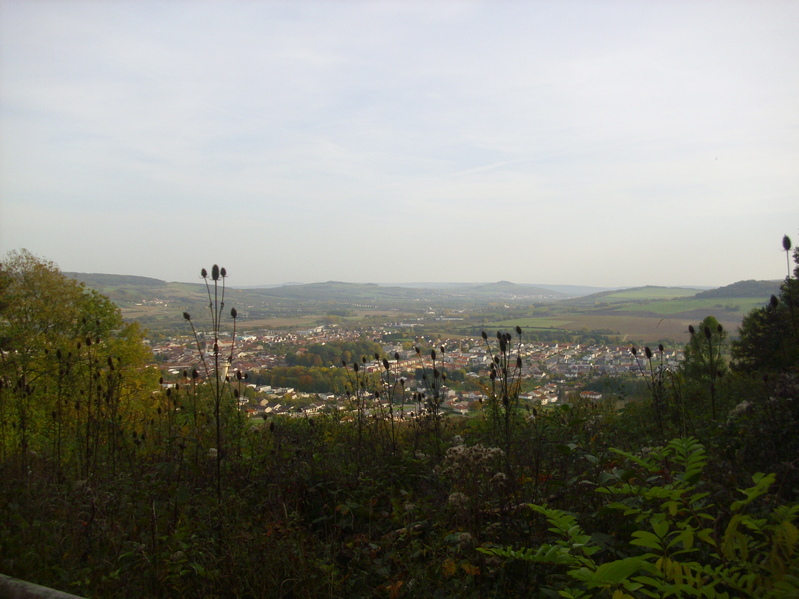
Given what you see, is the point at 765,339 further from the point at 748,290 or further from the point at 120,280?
the point at 120,280

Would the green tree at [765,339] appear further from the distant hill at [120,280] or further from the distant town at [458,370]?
the distant hill at [120,280]

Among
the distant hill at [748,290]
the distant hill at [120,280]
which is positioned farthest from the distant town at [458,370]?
the distant hill at [120,280]

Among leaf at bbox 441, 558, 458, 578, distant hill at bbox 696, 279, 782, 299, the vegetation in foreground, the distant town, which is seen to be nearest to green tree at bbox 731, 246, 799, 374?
the distant town

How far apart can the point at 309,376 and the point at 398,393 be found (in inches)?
191

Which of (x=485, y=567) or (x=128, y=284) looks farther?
(x=128, y=284)

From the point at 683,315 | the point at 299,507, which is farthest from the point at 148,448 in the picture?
the point at 683,315

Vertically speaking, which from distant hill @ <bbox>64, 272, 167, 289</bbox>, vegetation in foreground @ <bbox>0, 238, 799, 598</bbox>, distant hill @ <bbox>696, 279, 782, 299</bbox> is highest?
distant hill @ <bbox>64, 272, 167, 289</bbox>

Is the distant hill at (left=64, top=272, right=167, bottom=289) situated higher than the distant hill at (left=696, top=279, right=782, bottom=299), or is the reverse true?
the distant hill at (left=64, top=272, right=167, bottom=289)

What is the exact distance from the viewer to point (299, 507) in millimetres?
4344

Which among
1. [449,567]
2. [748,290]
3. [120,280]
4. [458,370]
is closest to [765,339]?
[458,370]

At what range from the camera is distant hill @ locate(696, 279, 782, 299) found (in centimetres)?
1931

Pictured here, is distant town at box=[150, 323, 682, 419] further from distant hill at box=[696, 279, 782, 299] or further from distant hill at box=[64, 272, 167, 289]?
distant hill at box=[64, 272, 167, 289]

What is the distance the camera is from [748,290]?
70.4 ft

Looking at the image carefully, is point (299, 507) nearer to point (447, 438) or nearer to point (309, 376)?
point (447, 438)
